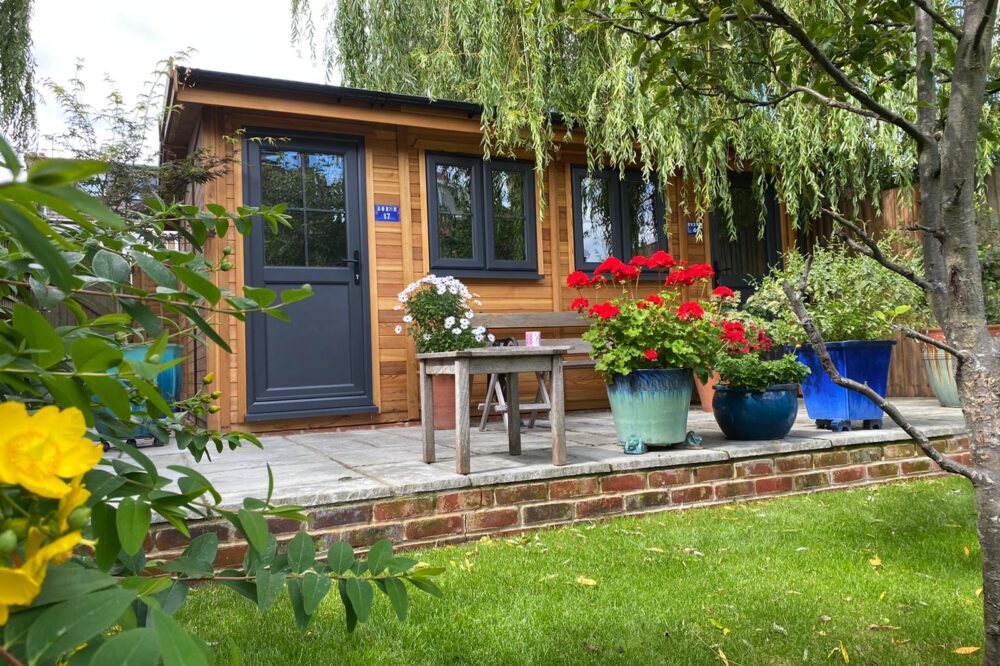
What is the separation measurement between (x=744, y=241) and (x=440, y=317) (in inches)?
149

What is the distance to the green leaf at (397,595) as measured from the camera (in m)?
0.71

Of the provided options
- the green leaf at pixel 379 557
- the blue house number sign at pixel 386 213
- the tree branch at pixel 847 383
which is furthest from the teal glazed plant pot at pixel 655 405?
the blue house number sign at pixel 386 213

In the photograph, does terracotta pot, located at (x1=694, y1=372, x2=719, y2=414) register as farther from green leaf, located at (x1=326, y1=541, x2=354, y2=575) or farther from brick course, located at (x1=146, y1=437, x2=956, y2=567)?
green leaf, located at (x1=326, y1=541, x2=354, y2=575)

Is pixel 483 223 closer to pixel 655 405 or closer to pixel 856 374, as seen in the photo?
pixel 655 405

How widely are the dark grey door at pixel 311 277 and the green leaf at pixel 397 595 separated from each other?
182 inches

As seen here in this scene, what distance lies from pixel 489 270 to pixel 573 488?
3.27 meters

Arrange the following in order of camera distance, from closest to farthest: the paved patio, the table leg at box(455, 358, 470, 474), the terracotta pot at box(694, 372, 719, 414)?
the paved patio, the table leg at box(455, 358, 470, 474), the terracotta pot at box(694, 372, 719, 414)

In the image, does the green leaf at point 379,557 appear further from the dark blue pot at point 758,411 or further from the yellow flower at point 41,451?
the dark blue pot at point 758,411

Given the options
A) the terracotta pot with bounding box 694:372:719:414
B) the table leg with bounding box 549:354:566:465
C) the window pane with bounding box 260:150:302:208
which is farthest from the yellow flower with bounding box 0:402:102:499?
the terracotta pot with bounding box 694:372:719:414

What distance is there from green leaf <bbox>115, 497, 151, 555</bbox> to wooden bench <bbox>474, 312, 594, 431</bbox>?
4.72 m

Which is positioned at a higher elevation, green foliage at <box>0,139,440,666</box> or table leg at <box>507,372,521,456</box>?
green foliage at <box>0,139,440,666</box>

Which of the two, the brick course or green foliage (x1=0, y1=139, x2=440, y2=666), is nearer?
green foliage (x1=0, y1=139, x2=440, y2=666)

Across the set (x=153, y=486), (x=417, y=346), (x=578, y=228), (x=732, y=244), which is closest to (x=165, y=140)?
(x=417, y=346)

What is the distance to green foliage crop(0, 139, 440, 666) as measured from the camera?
1.16ft
